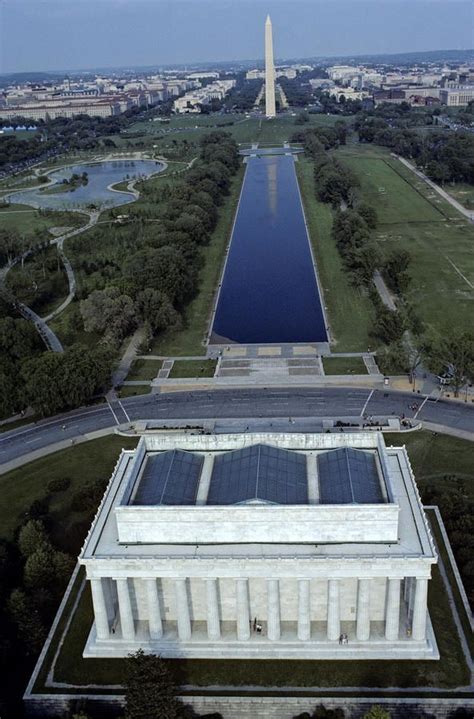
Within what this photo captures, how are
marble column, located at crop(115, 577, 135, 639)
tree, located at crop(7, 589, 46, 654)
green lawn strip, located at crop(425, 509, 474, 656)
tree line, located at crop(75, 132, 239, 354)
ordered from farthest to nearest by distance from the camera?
1. tree line, located at crop(75, 132, 239, 354)
2. tree, located at crop(7, 589, 46, 654)
3. green lawn strip, located at crop(425, 509, 474, 656)
4. marble column, located at crop(115, 577, 135, 639)

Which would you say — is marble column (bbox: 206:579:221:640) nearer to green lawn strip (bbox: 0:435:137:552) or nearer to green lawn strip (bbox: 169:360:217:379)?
green lawn strip (bbox: 0:435:137:552)

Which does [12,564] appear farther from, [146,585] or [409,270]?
[409,270]

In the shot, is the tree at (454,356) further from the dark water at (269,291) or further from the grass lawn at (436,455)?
the dark water at (269,291)

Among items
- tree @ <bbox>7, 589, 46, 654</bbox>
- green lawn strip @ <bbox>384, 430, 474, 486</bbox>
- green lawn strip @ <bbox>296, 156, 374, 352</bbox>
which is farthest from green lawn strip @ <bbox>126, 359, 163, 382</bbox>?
tree @ <bbox>7, 589, 46, 654</bbox>

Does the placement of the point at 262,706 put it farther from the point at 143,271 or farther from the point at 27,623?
the point at 143,271

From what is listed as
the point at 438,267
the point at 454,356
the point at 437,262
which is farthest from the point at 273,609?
the point at 437,262

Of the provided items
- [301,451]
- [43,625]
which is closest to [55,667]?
[43,625]
